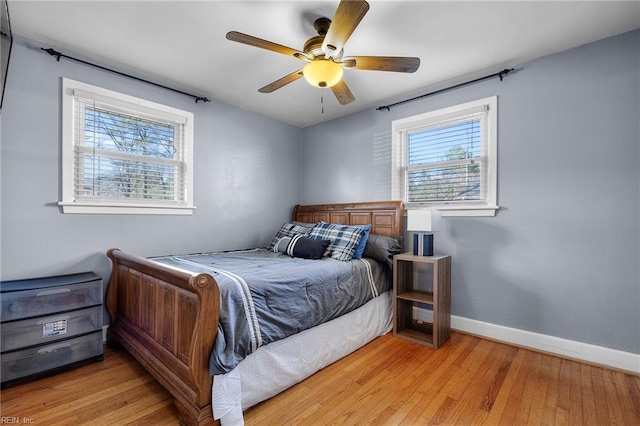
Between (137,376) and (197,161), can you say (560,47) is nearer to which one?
(197,161)

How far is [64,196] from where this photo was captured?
233 cm

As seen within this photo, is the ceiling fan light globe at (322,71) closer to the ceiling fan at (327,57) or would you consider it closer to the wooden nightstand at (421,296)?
the ceiling fan at (327,57)

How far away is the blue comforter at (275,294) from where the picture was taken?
5.10 ft

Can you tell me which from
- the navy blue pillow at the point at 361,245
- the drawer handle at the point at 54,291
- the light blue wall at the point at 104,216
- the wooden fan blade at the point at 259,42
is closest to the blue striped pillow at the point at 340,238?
the navy blue pillow at the point at 361,245

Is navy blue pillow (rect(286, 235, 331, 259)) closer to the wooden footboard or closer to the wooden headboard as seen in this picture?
the wooden headboard

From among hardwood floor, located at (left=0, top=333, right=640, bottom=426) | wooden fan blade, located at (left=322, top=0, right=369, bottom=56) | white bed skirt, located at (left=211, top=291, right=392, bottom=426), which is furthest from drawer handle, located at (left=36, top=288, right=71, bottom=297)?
wooden fan blade, located at (left=322, top=0, right=369, bottom=56)

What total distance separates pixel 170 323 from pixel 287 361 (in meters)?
0.77

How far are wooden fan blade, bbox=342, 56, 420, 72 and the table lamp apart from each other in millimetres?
1241

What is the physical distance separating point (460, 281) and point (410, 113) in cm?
186

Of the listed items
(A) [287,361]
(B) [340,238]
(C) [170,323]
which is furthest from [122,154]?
(A) [287,361]

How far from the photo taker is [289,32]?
2.12 metres

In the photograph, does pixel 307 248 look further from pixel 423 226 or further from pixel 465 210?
pixel 465 210

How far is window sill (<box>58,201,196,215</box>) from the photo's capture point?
236cm

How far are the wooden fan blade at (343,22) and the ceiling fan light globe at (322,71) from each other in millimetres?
72
